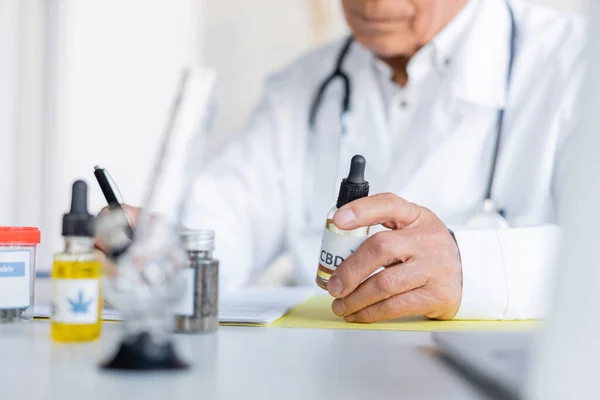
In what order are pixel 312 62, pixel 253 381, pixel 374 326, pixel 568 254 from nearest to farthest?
pixel 568 254 < pixel 253 381 < pixel 374 326 < pixel 312 62

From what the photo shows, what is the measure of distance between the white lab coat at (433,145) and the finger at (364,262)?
43 cm

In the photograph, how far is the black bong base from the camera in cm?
43

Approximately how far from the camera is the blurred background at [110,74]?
181cm

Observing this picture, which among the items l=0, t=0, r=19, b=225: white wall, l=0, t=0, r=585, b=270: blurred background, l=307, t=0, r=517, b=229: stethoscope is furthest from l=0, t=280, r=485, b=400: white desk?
l=0, t=0, r=19, b=225: white wall

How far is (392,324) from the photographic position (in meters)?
0.69

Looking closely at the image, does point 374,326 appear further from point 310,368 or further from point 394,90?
point 394,90

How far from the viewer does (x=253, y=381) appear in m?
0.42

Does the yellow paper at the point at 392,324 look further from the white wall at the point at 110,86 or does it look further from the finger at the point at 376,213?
the white wall at the point at 110,86

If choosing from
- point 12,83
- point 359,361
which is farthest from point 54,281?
point 12,83

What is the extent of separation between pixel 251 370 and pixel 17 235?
13.0 inches

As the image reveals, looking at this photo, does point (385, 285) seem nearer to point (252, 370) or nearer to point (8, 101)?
point (252, 370)

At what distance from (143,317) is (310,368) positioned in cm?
12

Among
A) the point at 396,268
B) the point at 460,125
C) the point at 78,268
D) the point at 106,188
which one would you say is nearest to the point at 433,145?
the point at 460,125

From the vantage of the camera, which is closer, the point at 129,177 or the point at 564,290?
the point at 564,290
